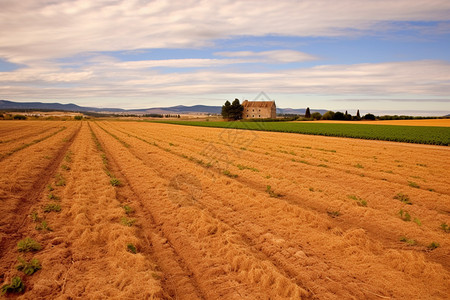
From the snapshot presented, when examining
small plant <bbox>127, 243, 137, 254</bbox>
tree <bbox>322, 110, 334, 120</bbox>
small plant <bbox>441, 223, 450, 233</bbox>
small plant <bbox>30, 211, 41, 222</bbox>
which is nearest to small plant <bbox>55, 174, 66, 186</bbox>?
small plant <bbox>30, 211, 41, 222</bbox>

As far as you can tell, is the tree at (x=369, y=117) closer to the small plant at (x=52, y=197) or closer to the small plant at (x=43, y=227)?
the small plant at (x=52, y=197)

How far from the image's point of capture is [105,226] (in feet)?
25.1

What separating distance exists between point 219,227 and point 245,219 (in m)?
1.17

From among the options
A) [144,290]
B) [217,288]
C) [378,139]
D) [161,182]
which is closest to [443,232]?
[217,288]

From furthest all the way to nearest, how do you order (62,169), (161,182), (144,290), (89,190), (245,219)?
(62,169), (161,182), (89,190), (245,219), (144,290)

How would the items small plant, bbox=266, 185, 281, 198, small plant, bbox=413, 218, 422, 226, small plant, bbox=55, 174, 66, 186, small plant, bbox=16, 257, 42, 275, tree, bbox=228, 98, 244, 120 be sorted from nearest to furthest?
small plant, bbox=16, 257, 42, 275, small plant, bbox=413, 218, 422, 226, small plant, bbox=266, 185, 281, 198, small plant, bbox=55, 174, 66, 186, tree, bbox=228, 98, 244, 120

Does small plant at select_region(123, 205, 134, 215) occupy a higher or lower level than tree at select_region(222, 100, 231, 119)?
lower

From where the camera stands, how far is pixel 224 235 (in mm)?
7160

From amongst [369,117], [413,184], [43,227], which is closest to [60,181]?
[43,227]

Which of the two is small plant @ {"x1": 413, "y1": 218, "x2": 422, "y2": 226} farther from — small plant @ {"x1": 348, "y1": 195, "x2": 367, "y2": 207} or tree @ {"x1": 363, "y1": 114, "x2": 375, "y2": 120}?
tree @ {"x1": 363, "y1": 114, "x2": 375, "y2": 120}

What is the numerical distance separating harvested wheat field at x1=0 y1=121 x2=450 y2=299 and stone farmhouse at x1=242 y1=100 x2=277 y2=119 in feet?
330

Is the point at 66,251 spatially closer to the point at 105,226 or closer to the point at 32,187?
the point at 105,226

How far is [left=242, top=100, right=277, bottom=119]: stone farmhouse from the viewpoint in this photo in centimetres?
11312

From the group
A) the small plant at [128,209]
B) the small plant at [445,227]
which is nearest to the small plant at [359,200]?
the small plant at [445,227]
